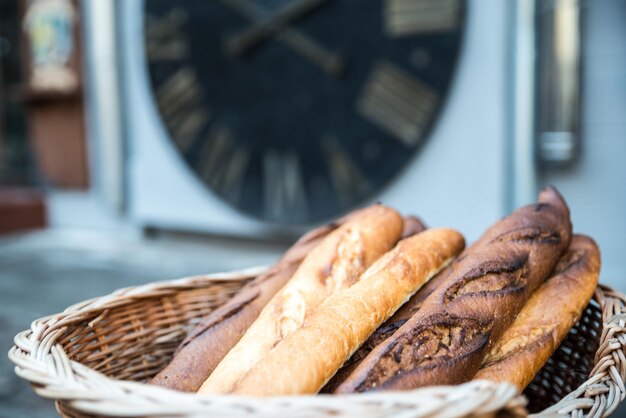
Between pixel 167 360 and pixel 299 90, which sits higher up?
pixel 299 90

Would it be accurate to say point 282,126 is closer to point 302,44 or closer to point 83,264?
point 302,44

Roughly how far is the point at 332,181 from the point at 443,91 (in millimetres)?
727

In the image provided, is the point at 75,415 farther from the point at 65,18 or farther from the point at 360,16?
the point at 65,18

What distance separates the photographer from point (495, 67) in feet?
8.46

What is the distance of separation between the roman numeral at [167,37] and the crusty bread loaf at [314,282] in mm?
2590

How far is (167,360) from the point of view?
1190 mm

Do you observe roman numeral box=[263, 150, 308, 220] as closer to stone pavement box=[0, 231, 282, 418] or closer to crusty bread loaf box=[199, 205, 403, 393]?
stone pavement box=[0, 231, 282, 418]

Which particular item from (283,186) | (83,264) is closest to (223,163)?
(283,186)

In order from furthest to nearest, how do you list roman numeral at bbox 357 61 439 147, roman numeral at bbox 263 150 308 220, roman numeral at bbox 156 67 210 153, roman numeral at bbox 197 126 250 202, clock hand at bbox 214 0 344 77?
roman numeral at bbox 156 67 210 153, roman numeral at bbox 197 126 250 202, roman numeral at bbox 263 150 308 220, clock hand at bbox 214 0 344 77, roman numeral at bbox 357 61 439 147

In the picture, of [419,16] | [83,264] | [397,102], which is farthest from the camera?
[83,264]

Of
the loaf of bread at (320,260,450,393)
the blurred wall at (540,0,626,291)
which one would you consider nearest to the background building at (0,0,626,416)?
the blurred wall at (540,0,626,291)

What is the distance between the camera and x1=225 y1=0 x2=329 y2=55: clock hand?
2.97 meters

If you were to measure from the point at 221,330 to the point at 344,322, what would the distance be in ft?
0.95

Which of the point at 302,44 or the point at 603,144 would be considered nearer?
the point at 603,144
